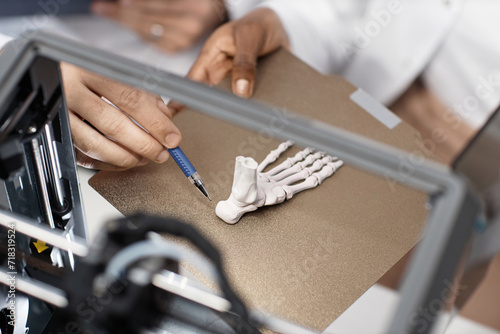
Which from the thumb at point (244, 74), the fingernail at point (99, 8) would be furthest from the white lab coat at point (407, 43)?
the fingernail at point (99, 8)

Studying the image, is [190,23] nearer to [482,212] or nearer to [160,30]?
[160,30]

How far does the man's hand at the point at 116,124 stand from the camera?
54cm

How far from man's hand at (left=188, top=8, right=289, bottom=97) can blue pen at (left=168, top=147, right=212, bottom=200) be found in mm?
179

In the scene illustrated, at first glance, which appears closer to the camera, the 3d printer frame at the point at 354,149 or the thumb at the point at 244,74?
the 3d printer frame at the point at 354,149

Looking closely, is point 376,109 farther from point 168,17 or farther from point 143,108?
point 168,17

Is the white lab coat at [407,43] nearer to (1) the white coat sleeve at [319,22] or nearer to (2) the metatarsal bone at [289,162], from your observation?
(1) the white coat sleeve at [319,22]

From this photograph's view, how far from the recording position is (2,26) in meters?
1.00

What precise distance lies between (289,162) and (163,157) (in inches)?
5.8

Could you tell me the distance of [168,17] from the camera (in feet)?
3.63

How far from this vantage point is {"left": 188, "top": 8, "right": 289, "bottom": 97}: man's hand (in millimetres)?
718

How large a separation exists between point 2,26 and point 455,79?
0.93 m

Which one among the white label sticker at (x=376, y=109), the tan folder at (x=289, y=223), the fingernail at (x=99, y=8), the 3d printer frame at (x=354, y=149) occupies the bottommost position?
the fingernail at (x=99, y=8)

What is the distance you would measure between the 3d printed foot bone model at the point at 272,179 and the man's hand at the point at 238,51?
0.59ft

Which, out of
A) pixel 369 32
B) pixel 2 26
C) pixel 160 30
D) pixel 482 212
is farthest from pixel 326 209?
pixel 2 26
